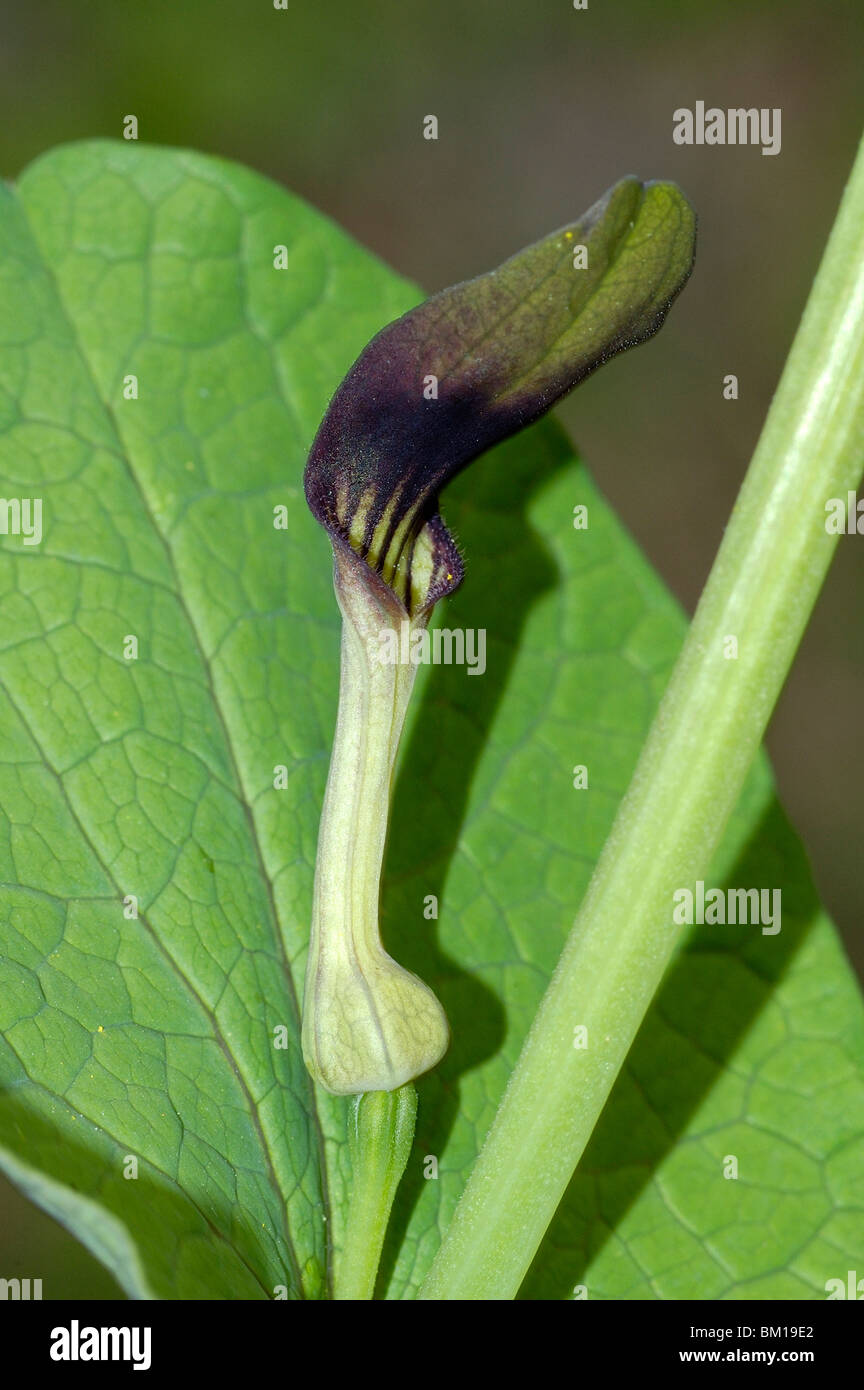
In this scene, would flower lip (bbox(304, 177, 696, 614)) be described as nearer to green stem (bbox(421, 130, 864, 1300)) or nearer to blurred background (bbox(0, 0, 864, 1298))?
green stem (bbox(421, 130, 864, 1300))

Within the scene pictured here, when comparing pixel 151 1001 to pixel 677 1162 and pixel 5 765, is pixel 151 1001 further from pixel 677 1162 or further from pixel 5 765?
pixel 677 1162
